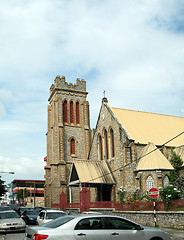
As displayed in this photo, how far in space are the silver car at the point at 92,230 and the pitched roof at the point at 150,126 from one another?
2319cm

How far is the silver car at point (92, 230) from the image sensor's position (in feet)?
29.2

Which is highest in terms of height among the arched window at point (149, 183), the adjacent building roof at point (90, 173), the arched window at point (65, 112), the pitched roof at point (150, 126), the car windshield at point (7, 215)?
the arched window at point (65, 112)

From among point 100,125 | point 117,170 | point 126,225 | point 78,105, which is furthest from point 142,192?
point 78,105

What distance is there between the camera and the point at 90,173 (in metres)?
33.8

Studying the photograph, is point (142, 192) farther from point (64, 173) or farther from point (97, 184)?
point (64, 173)

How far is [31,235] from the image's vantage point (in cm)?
912

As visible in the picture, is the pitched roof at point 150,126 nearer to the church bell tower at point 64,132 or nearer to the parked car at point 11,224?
the church bell tower at point 64,132

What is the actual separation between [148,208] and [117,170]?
1173 centimetres

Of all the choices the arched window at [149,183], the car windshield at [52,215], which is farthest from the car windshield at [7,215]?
the arched window at [149,183]

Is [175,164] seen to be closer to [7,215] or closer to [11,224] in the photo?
[7,215]

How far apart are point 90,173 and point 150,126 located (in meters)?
9.39

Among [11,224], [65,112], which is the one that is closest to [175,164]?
[11,224]

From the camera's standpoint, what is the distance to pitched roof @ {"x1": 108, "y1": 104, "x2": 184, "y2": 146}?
34625 millimetres

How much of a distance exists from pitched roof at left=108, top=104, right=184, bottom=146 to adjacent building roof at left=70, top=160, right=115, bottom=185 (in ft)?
17.1
